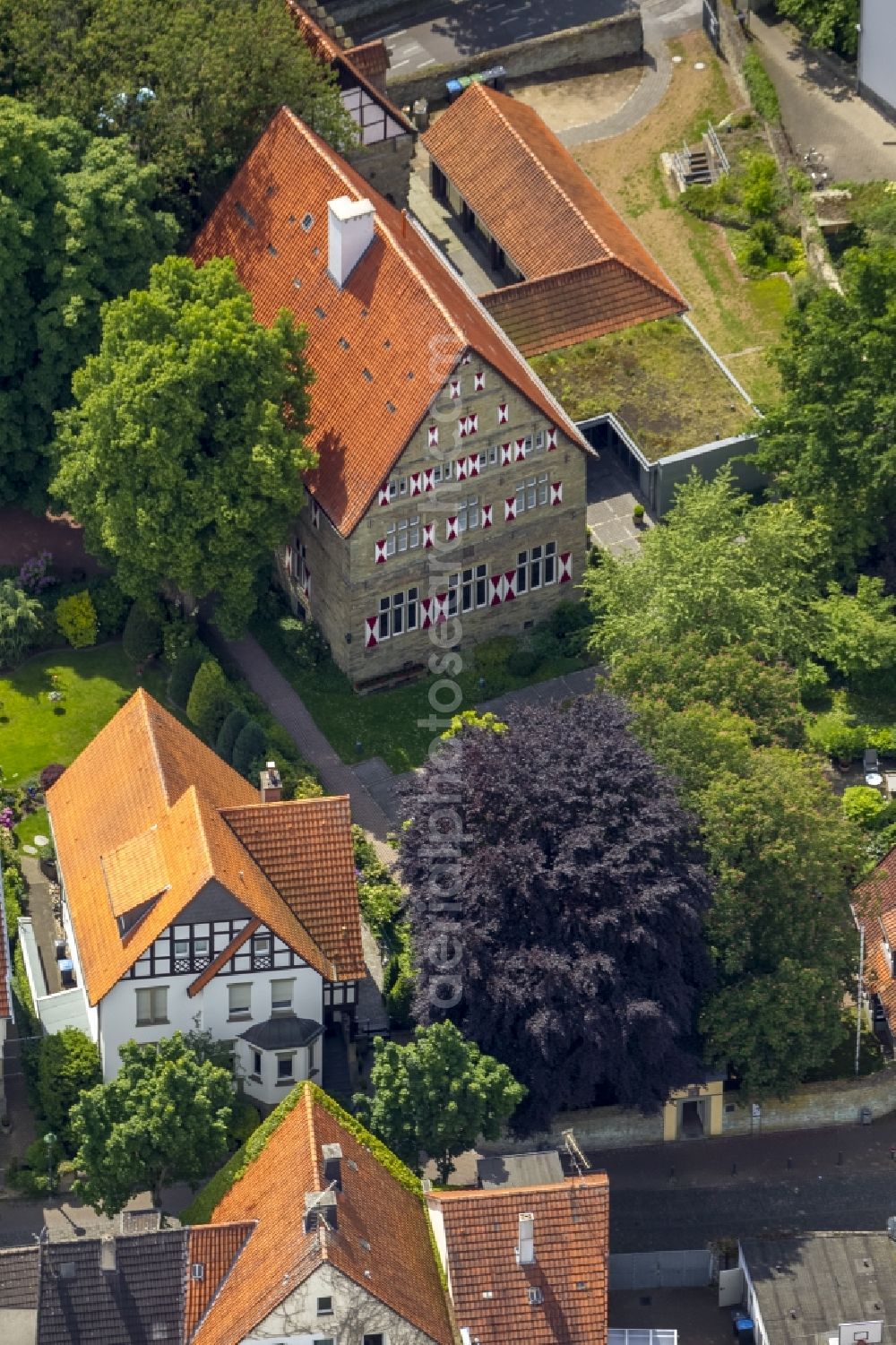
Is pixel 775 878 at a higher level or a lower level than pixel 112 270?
lower

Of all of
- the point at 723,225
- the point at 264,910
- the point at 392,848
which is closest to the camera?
the point at 264,910

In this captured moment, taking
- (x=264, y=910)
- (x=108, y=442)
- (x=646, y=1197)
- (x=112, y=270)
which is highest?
(x=112, y=270)

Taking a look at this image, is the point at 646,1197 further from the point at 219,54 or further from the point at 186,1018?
the point at 219,54

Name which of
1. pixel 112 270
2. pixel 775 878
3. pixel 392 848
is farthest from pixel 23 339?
pixel 775 878

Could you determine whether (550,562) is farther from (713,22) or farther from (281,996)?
(713,22)

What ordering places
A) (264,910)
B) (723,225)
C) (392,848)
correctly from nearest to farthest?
(264,910) → (392,848) → (723,225)

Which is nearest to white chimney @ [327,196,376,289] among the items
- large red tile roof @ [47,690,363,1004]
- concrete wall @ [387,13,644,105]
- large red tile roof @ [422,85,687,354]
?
large red tile roof @ [422,85,687,354]

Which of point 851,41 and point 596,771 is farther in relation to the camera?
point 851,41
